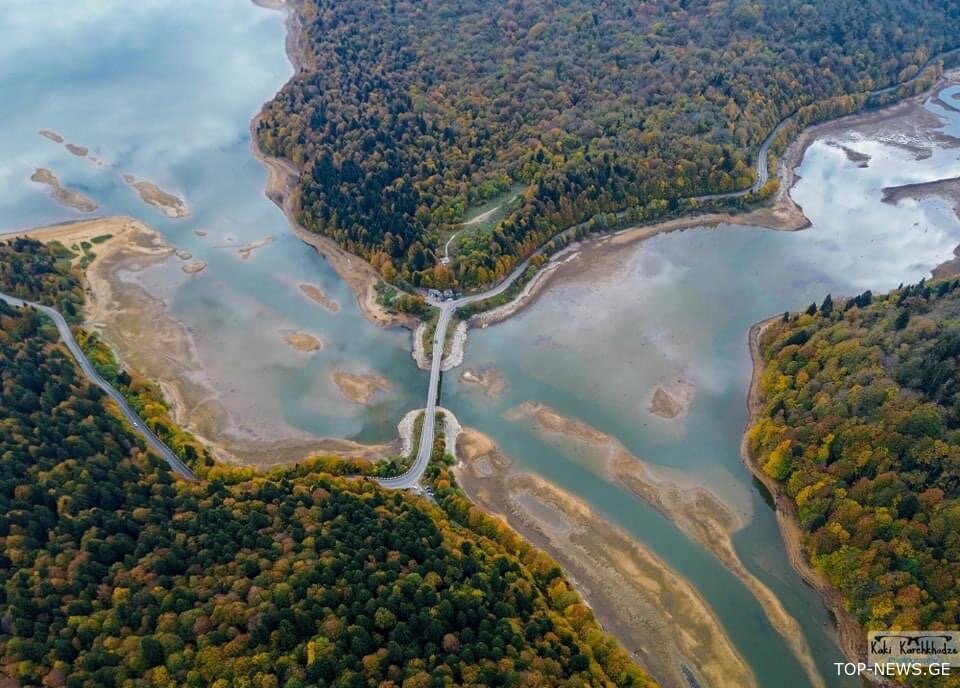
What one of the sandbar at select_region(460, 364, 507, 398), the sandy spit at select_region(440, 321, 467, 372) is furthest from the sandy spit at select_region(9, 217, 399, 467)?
the sandy spit at select_region(440, 321, 467, 372)

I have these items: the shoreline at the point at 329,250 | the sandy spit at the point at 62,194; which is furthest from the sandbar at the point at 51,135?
the shoreline at the point at 329,250

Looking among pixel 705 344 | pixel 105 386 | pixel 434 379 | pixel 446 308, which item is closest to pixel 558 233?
pixel 446 308

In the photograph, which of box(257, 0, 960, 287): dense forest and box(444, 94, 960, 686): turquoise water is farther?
box(257, 0, 960, 287): dense forest

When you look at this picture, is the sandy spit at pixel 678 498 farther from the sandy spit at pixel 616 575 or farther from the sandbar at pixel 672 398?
the sandbar at pixel 672 398

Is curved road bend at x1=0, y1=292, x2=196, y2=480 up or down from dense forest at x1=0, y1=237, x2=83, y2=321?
down

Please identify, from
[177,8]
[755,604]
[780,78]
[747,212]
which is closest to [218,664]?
[755,604]

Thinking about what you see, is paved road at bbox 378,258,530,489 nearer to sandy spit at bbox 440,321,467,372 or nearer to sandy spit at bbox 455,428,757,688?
sandy spit at bbox 440,321,467,372
